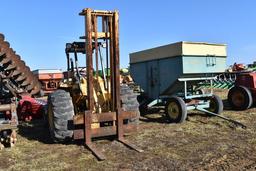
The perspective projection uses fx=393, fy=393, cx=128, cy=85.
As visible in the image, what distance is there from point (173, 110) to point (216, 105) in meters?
1.56

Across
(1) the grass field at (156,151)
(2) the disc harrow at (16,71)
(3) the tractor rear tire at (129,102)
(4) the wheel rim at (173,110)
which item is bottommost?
(1) the grass field at (156,151)

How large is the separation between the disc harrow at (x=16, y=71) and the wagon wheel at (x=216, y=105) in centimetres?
667

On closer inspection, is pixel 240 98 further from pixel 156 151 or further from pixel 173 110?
pixel 156 151

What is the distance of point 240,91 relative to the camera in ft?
43.4

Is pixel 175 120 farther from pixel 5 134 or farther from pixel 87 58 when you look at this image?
pixel 5 134

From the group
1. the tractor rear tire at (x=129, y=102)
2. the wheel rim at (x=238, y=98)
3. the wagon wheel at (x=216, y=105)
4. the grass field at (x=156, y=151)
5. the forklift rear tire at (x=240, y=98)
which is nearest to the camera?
the grass field at (x=156, y=151)

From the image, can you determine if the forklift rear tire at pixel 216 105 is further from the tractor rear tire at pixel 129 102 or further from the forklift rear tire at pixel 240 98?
the tractor rear tire at pixel 129 102

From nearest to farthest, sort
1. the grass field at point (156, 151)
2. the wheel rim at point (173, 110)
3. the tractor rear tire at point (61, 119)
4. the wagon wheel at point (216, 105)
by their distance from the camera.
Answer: the grass field at point (156, 151)
the tractor rear tire at point (61, 119)
the wheel rim at point (173, 110)
the wagon wheel at point (216, 105)

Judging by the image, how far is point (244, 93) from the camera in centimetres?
1302

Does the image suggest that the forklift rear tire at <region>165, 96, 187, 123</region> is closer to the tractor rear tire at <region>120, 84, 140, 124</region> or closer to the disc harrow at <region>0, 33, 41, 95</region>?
the tractor rear tire at <region>120, 84, 140, 124</region>

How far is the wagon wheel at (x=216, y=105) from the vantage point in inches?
455

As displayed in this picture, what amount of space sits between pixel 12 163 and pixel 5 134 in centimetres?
150

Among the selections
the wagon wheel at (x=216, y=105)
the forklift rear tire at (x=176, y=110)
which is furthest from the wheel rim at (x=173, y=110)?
the wagon wheel at (x=216, y=105)

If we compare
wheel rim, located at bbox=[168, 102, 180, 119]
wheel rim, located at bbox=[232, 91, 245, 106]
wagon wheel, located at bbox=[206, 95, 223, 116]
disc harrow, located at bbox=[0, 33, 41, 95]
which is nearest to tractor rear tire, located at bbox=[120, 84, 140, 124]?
wheel rim, located at bbox=[168, 102, 180, 119]
